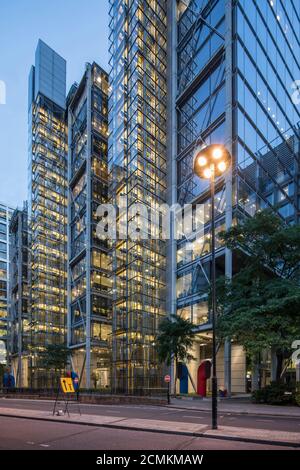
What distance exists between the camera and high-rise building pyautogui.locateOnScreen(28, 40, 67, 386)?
86125mm

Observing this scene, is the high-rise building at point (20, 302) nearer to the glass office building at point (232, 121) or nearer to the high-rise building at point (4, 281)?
the high-rise building at point (4, 281)

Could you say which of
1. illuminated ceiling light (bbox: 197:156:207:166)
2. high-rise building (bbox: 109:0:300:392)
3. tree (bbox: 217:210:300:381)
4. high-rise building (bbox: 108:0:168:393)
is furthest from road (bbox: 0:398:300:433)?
high-rise building (bbox: 108:0:168:393)

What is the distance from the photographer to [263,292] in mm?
28750

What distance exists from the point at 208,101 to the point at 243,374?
28.9 metres

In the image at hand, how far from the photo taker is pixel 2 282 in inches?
5871

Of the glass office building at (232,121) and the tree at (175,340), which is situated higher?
the glass office building at (232,121)

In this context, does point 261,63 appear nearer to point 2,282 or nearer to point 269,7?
point 269,7

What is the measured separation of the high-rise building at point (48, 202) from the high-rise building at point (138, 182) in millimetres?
30131

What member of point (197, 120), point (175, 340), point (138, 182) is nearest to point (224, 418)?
point (175, 340)

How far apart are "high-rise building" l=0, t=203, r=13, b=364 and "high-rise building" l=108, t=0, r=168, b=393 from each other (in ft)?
288

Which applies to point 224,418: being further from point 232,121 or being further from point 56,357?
point 56,357

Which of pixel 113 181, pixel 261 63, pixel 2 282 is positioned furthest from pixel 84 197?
pixel 2 282

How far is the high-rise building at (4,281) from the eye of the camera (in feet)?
451

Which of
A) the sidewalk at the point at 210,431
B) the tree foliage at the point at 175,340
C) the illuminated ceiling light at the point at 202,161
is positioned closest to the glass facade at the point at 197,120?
the tree foliage at the point at 175,340
